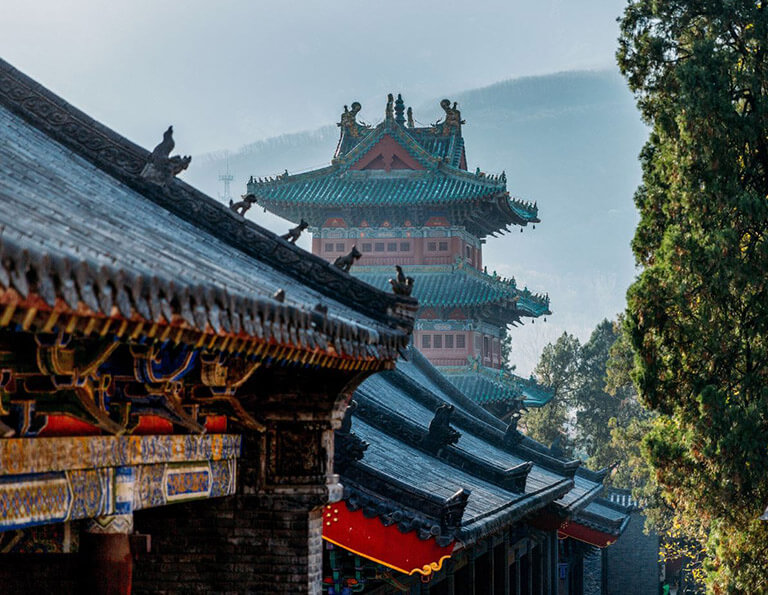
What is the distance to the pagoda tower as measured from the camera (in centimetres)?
3000

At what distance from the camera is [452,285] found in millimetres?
30422

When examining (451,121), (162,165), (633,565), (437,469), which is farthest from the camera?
(451,121)

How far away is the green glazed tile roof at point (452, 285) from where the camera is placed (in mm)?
29875

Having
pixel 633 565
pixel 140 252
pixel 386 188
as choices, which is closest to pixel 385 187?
pixel 386 188

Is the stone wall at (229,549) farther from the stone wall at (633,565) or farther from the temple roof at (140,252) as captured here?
the stone wall at (633,565)

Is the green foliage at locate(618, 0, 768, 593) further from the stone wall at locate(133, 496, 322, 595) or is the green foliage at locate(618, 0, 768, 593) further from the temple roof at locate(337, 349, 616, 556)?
the stone wall at locate(133, 496, 322, 595)

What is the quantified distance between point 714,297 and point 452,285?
1836cm

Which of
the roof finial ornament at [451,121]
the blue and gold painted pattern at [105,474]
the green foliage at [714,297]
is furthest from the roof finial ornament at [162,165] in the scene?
the roof finial ornament at [451,121]

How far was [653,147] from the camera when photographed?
13.7 meters

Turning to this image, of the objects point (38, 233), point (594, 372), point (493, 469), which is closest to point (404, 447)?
point (493, 469)

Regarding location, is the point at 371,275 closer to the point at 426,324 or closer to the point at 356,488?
the point at 426,324

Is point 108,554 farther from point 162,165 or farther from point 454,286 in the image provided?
point 454,286

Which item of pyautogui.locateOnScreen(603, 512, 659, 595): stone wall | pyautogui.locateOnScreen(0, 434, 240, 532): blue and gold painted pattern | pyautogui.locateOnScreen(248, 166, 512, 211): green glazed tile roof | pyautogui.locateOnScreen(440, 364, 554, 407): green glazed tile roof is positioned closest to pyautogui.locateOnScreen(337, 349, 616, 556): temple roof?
pyautogui.locateOnScreen(0, 434, 240, 532): blue and gold painted pattern

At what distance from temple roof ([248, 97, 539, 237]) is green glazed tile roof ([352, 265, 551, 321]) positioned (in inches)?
53.6
